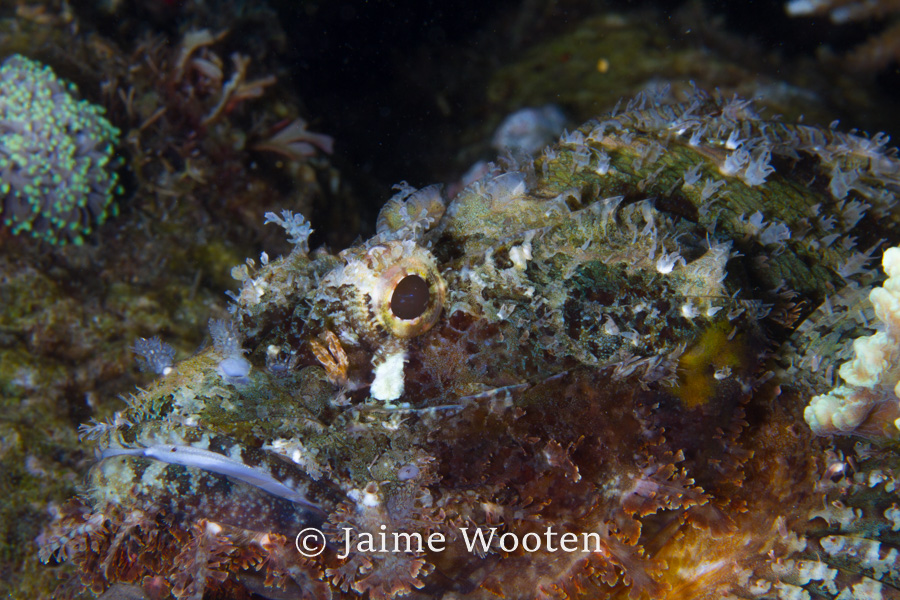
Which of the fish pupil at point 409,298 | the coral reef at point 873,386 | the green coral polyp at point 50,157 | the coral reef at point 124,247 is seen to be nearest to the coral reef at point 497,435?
the fish pupil at point 409,298

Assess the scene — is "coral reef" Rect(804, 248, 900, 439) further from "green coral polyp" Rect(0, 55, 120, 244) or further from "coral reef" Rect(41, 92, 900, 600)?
"green coral polyp" Rect(0, 55, 120, 244)

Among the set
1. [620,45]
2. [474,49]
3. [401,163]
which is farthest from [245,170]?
[620,45]

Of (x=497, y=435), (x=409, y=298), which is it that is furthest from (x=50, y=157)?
(x=497, y=435)

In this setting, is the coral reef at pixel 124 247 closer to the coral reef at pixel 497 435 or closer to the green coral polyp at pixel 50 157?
the green coral polyp at pixel 50 157

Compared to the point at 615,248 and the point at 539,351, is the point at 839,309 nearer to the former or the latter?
the point at 615,248

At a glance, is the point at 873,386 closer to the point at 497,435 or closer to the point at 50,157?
the point at 497,435

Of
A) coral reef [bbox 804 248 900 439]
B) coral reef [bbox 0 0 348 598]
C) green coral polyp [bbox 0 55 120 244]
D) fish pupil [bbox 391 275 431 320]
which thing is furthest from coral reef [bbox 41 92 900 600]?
green coral polyp [bbox 0 55 120 244]
